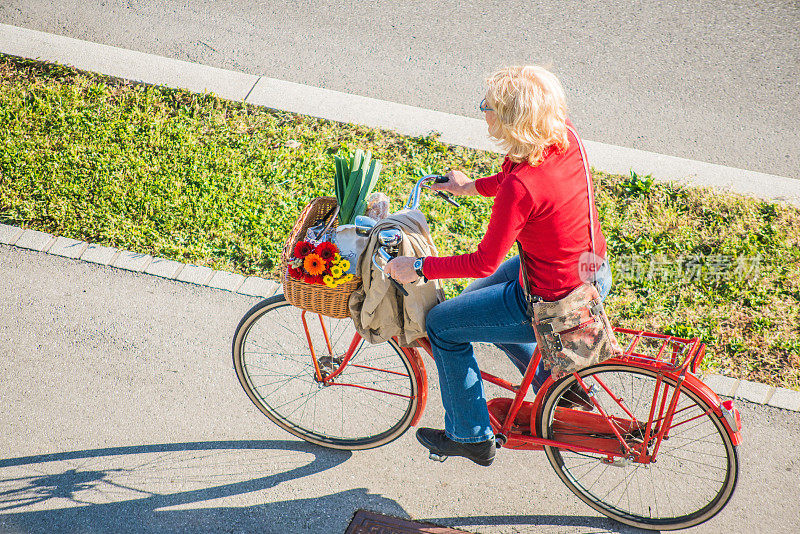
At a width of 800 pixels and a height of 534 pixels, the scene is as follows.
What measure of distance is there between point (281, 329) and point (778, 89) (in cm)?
514

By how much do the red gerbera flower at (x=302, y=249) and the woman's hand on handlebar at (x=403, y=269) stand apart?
33cm

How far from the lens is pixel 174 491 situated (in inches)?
137

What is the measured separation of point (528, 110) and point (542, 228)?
432 mm

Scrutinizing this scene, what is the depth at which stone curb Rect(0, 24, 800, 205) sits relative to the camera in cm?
537

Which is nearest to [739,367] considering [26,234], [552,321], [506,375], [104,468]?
[506,375]

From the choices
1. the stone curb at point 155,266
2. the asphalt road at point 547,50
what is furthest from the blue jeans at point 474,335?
the asphalt road at point 547,50

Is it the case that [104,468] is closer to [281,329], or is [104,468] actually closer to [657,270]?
[281,329]

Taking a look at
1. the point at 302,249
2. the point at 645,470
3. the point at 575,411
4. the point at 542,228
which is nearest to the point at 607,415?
the point at 575,411

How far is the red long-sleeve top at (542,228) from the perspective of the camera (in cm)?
238

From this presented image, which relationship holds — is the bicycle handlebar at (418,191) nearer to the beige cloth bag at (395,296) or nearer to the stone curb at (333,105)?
the beige cloth bag at (395,296)

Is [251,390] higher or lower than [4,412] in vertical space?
higher

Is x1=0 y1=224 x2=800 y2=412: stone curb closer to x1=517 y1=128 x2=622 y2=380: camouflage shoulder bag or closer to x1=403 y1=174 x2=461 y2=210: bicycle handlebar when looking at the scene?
x1=403 y1=174 x2=461 y2=210: bicycle handlebar

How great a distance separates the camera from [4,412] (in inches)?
150

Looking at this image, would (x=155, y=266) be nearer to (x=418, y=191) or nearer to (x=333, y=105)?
(x=333, y=105)
